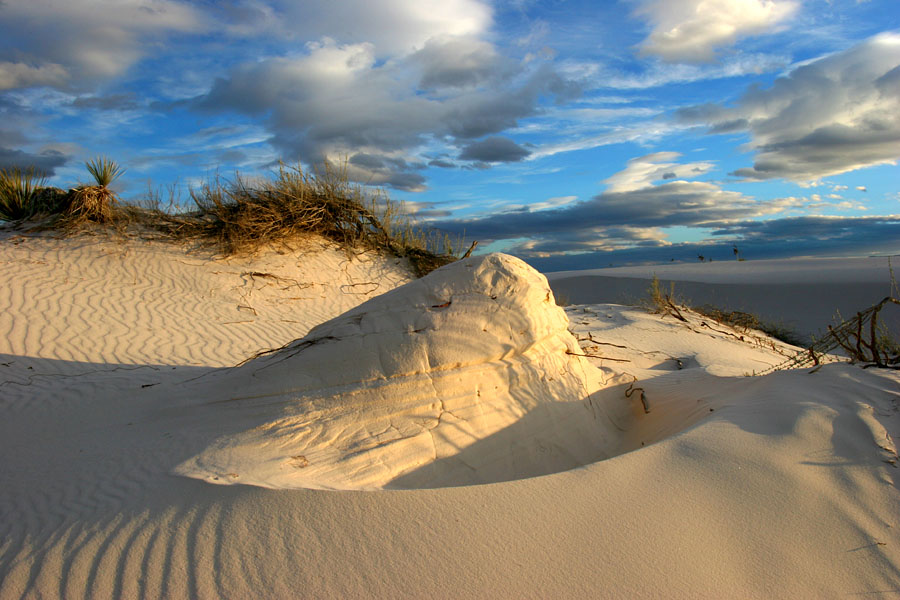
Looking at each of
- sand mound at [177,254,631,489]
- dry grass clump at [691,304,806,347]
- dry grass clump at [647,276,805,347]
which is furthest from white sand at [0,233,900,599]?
dry grass clump at [691,304,806,347]

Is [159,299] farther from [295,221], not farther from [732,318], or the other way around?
[732,318]

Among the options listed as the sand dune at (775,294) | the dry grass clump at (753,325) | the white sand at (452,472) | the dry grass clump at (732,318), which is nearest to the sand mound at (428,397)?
the white sand at (452,472)

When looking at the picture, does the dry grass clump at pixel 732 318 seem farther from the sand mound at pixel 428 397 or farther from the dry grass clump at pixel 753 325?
the sand mound at pixel 428 397

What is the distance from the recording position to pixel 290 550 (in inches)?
80.0

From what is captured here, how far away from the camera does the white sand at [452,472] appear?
196 centimetres

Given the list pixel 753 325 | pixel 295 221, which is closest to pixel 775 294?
pixel 753 325

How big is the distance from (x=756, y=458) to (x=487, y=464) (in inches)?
54.7

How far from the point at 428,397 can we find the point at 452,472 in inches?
20.5

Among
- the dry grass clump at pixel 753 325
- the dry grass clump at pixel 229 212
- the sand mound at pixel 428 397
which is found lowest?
the dry grass clump at pixel 753 325

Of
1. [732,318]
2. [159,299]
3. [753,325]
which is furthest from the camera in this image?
[732,318]

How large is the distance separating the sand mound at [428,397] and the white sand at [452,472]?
1cm

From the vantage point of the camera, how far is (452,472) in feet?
9.75

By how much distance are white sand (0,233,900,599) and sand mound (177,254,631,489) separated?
A: 14 mm

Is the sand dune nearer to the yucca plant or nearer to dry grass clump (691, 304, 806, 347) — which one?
dry grass clump (691, 304, 806, 347)
